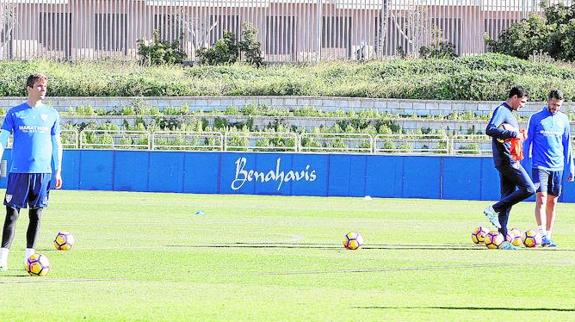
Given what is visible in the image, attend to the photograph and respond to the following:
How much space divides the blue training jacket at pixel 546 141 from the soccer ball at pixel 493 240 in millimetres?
1158

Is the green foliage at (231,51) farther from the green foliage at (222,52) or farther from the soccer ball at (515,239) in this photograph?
the soccer ball at (515,239)

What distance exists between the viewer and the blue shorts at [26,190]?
1449cm

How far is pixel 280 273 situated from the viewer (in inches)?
568

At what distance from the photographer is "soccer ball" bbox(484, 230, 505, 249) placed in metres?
18.3

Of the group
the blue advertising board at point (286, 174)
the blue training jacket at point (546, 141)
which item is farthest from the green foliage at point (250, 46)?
the blue training jacket at point (546, 141)

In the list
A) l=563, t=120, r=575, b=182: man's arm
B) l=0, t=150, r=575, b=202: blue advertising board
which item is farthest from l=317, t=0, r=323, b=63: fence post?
l=563, t=120, r=575, b=182: man's arm

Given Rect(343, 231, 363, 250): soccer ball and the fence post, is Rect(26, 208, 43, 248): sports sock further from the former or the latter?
the fence post

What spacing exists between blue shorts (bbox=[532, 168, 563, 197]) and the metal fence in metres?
37.2

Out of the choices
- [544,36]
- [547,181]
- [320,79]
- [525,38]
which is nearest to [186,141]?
[320,79]

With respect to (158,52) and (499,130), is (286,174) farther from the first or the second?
(499,130)

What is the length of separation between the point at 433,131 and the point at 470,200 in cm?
776

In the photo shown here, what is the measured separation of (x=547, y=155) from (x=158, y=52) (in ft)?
125

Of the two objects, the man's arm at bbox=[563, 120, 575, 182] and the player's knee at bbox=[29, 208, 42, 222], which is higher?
the man's arm at bbox=[563, 120, 575, 182]

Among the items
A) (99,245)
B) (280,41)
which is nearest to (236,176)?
(280,41)
